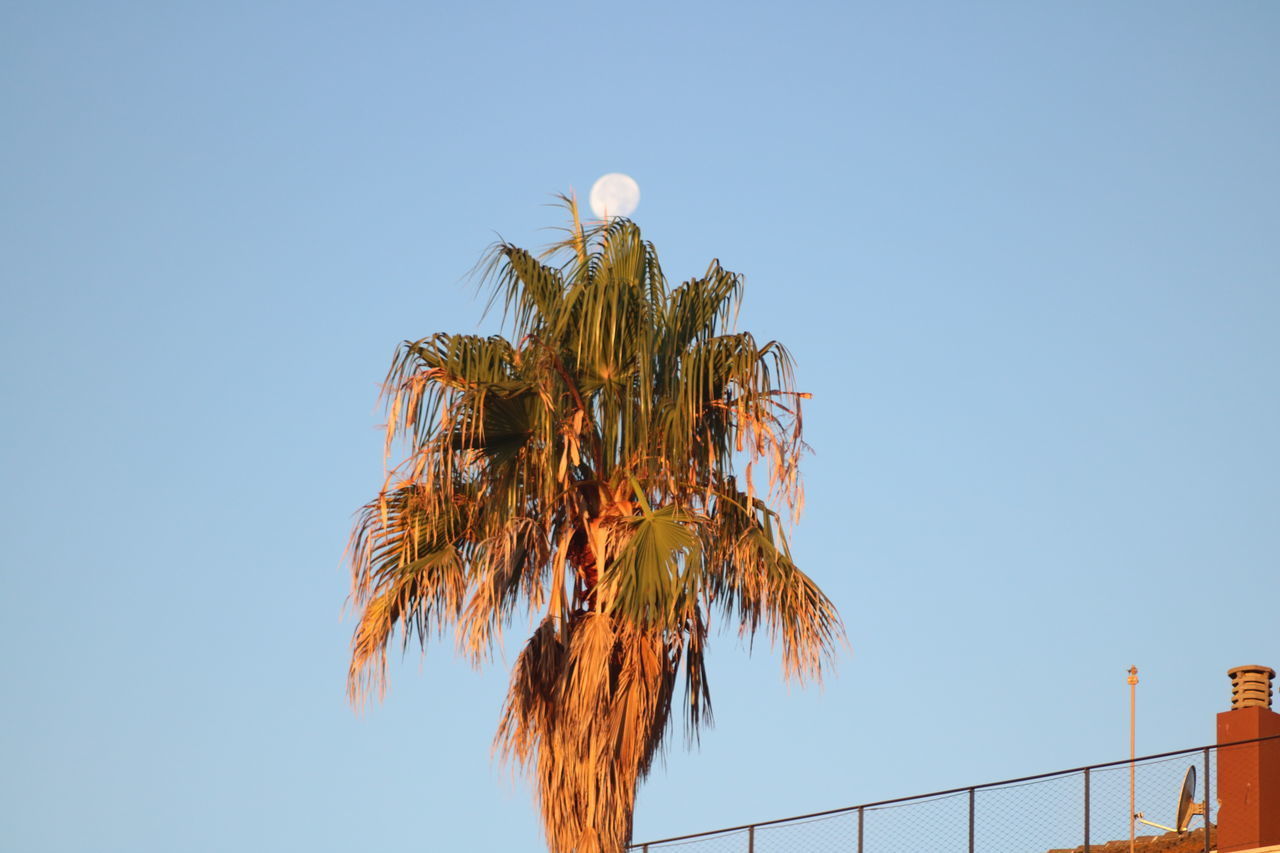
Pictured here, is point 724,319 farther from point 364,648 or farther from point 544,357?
point 364,648

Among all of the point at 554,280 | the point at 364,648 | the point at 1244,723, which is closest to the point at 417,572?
the point at 364,648

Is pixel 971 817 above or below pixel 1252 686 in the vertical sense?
below

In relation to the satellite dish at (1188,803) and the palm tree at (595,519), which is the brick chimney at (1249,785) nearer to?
the satellite dish at (1188,803)

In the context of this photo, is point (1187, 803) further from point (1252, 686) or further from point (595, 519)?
point (595, 519)

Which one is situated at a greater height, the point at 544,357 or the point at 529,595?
the point at 544,357

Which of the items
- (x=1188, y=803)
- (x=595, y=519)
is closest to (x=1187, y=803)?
(x=1188, y=803)

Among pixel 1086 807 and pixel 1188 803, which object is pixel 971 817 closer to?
pixel 1086 807

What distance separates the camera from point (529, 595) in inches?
557

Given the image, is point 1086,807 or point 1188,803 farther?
point 1188,803

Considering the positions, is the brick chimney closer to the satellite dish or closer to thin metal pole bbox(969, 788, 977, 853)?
the satellite dish

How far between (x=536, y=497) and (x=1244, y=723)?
8.59 metres

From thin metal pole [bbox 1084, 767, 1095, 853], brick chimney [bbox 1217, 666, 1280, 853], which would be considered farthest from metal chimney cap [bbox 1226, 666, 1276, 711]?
thin metal pole [bbox 1084, 767, 1095, 853]

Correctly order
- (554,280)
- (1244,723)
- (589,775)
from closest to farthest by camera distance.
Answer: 1. (589,775)
2. (554,280)
3. (1244,723)

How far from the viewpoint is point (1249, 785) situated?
16.6 meters
